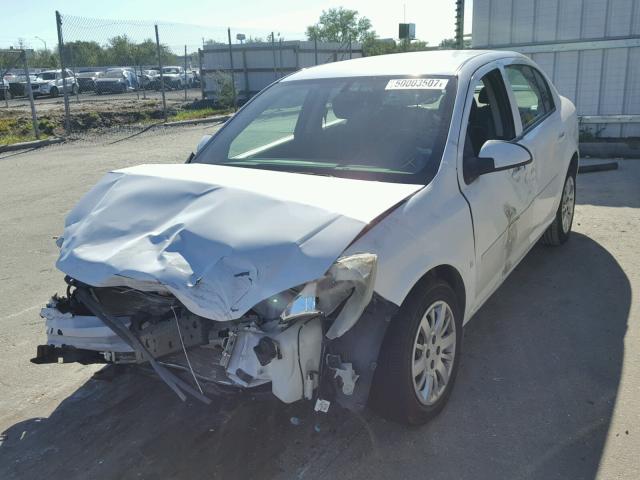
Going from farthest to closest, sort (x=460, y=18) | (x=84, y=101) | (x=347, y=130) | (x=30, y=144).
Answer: (x=84, y=101) < (x=30, y=144) < (x=460, y=18) < (x=347, y=130)

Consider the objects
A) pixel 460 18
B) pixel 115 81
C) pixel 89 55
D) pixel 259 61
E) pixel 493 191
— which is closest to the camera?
pixel 493 191

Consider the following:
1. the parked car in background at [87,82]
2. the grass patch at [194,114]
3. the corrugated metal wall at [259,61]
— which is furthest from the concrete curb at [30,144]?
the parked car in background at [87,82]

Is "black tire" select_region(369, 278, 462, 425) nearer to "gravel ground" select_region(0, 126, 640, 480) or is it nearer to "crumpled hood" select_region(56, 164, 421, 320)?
"gravel ground" select_region(0, 126, 640, 480)

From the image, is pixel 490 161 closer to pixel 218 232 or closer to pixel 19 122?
pixel 218 232

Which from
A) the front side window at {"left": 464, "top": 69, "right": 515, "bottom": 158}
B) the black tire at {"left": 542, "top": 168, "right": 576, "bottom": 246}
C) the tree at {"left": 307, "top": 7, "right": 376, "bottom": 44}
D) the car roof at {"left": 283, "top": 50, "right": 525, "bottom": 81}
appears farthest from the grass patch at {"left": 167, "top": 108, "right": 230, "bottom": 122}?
the tree at {"left": 307, "top": 7, "right": 376, "bottom": 44}

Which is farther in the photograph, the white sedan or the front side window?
the front side window

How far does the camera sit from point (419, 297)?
2.76 m

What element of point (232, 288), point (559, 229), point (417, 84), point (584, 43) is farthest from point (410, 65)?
point (584, 43)

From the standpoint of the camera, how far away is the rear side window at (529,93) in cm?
428

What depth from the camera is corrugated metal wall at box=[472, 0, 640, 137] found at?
32.0ft

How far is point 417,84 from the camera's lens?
139 inches

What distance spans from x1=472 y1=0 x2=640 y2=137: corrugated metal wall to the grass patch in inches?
416

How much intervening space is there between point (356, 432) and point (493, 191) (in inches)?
63.2

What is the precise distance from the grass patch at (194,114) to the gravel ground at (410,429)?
1449cm
